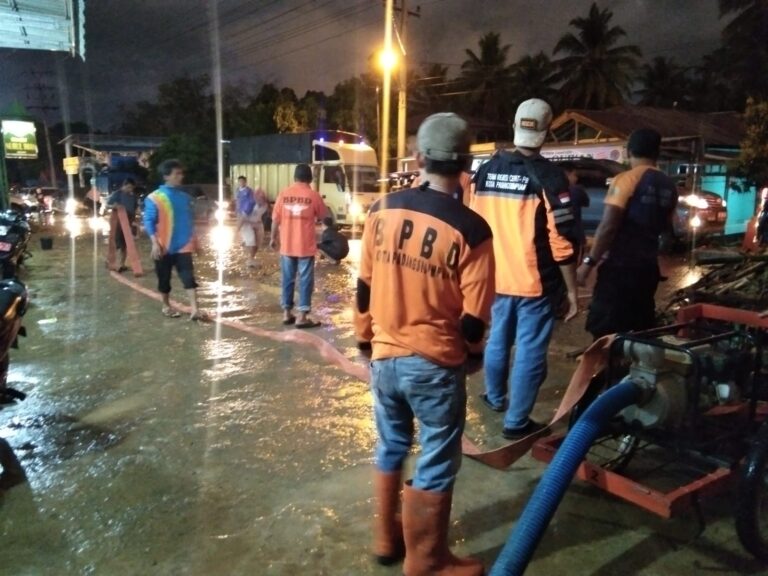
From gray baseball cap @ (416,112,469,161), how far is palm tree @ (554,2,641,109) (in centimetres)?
3787

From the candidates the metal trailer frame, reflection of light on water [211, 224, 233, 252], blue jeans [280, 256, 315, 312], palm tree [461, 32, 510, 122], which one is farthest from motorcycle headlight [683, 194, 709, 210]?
palm tree [461, 32, 510, 122]

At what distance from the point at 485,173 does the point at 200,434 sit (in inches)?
98.7

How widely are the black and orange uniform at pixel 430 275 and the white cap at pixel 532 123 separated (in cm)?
160

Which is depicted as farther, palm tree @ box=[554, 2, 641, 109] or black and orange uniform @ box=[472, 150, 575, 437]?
palm tree @ box=[554, 2, 641, 109]

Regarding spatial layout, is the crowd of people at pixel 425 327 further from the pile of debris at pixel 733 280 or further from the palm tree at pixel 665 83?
the palm tree at pixel 665 83

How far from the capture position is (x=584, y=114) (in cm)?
2317

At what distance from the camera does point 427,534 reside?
2678 mm

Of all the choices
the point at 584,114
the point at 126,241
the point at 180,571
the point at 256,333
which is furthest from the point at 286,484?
the point at 584,114

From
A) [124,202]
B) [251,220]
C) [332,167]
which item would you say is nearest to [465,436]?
[124,202]

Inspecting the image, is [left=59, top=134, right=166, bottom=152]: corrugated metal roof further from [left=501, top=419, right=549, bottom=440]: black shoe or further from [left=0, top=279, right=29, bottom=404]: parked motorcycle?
[left=501, top=419, right=549, bottom=440]: black shoe

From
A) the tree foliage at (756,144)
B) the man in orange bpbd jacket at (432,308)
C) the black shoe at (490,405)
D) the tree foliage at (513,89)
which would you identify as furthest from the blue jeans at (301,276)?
the tree foliage at (513,89)

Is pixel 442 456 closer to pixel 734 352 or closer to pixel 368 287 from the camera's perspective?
pixel 368 287

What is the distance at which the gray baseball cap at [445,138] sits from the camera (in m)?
2.64

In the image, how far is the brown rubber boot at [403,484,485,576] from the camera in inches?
105
